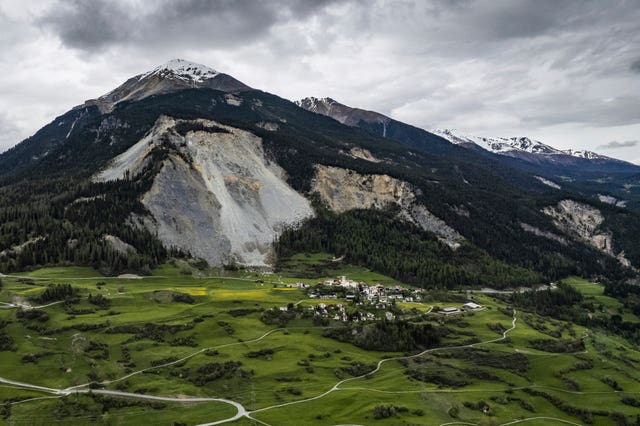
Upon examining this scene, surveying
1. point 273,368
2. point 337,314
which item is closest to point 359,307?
point 337,314

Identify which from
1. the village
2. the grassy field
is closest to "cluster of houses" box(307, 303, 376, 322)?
the village

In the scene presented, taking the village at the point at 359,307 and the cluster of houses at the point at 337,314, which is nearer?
the cluster of houses at the point at 337,314

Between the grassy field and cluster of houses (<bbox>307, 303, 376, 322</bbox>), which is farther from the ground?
cluster of houses (<bbox>307, 303, 376, 322</bbox>)

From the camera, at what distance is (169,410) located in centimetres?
9325

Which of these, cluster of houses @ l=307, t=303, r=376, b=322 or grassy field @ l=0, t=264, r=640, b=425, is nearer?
grassy field @ l=0, t=264, r=640, b=425

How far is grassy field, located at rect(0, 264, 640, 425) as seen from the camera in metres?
94.8

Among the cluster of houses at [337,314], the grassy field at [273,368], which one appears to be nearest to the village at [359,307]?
the cluster of houses at [337,314]

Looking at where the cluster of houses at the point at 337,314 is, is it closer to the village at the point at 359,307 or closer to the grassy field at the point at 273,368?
the village at the point at 359,307

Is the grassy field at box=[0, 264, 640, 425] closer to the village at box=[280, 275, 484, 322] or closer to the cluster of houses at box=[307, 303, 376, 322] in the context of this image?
the cluster of houses at box=[307, 303, 376, 322]

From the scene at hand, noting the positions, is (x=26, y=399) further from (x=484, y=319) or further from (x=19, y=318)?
(x=484, y=319)

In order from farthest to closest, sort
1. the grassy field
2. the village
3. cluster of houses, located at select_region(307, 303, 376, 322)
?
the village
cluster of houses, located at select_region(307, 303, 376, 322)
the grassy field

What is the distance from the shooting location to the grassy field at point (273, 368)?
311 ft

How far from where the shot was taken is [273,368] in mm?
115688

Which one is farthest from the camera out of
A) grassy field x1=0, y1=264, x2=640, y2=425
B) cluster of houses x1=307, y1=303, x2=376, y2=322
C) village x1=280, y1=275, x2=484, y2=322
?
village x1=280, y1=275, x2=484, y2=322
